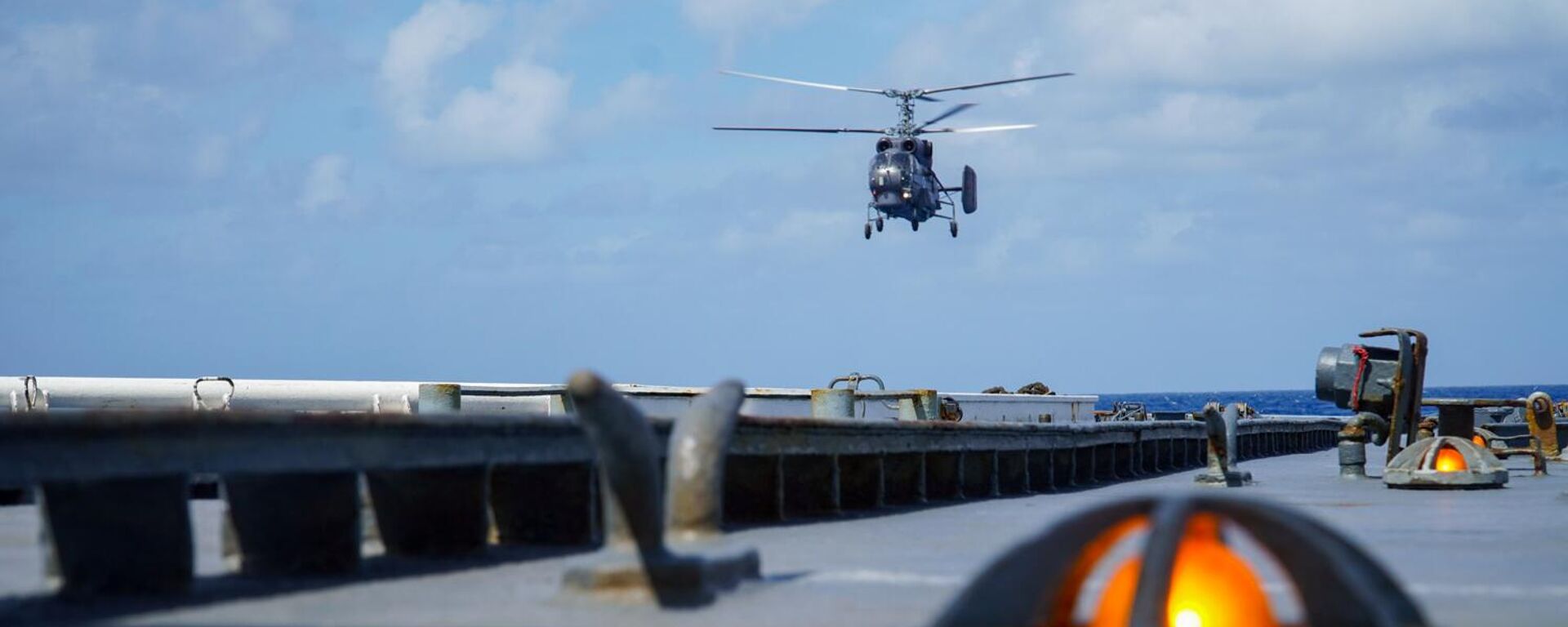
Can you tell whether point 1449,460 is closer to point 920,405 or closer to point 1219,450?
point 1219,450

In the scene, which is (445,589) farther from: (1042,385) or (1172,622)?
(1042,385)

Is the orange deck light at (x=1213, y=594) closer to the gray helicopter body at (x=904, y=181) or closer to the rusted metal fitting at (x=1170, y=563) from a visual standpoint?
the rusted metal fitting at (x=1170, y=563)

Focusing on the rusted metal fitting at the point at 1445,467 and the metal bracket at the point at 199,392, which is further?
the metal bracket at the point at 199,392

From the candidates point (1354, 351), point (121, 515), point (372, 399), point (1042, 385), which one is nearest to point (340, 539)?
point (121, 515)

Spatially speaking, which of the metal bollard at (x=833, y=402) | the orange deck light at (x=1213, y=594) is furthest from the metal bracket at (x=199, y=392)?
the orange deck light at (x=1213, y=594)

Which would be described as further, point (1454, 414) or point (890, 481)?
point (1454, 414)

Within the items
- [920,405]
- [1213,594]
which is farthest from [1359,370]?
[1213,594]

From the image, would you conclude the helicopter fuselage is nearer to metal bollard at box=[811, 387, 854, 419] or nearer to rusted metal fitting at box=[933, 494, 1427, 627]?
metal bollard at box=[811, 387, 854, 419]
